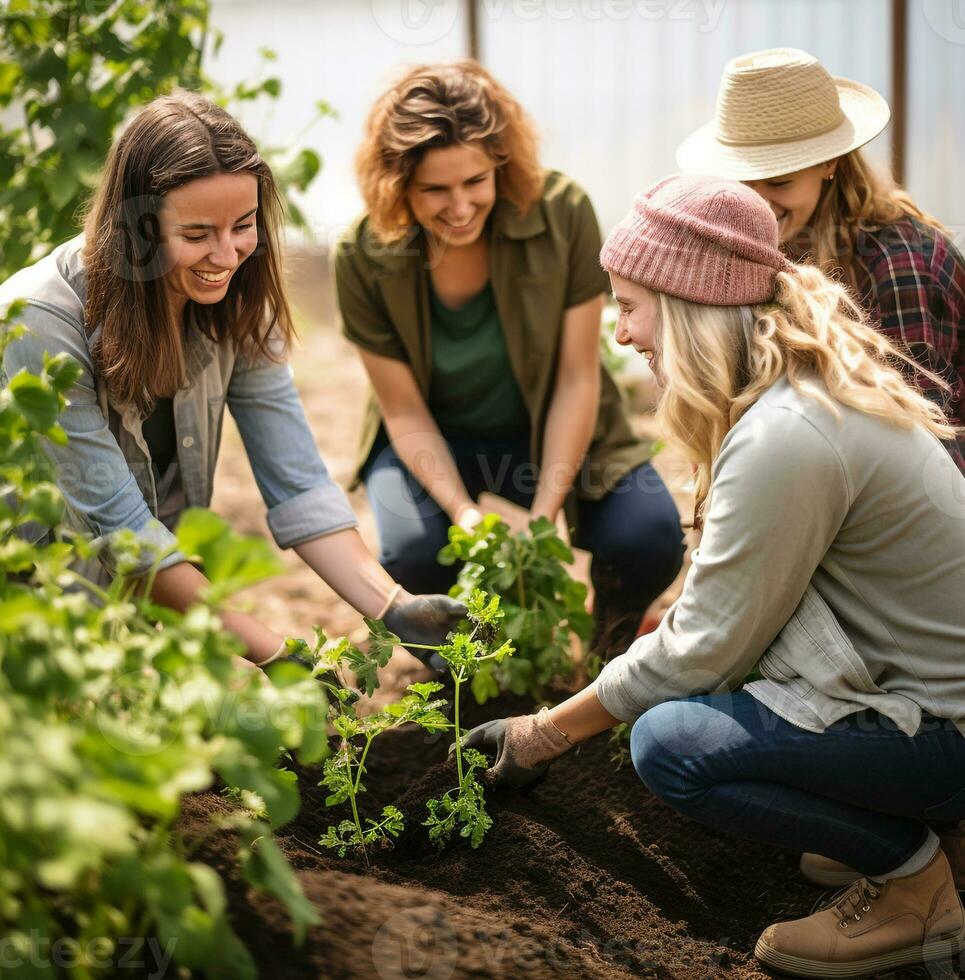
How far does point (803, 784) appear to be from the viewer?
187cm

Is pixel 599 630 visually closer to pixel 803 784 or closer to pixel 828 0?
pixel 803 784

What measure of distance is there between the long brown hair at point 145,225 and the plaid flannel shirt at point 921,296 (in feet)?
3.98

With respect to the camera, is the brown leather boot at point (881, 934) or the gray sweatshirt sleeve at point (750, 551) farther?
the brown leather boot at point (881, 934)

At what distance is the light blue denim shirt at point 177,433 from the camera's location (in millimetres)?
2145

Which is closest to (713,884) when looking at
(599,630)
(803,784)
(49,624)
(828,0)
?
(803,784)

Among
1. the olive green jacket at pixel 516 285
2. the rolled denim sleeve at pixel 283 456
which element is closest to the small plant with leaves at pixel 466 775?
the rolled denim sleeve at pixel 283 456

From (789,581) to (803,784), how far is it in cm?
33

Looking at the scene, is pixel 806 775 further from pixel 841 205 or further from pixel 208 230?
pixel 208 230

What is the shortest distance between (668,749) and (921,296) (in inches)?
43.2

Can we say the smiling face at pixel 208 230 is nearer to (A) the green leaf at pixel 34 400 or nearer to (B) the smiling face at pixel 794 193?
(A) the green leaf at pixel 34 400

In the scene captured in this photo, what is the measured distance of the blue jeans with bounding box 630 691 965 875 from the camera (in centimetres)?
182

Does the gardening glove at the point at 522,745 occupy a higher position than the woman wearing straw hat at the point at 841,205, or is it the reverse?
the woman wearing straw hat at the point at 841,205

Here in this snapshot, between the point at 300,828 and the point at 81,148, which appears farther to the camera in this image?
the point at 81,148

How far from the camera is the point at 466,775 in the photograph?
2.11 meters
